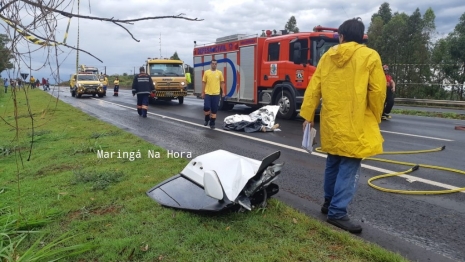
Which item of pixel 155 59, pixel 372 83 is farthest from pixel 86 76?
pixel 372 83

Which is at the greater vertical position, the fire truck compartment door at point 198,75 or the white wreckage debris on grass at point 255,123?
the fire truck compartment door at point 198,75

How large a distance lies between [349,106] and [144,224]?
2.17 metres

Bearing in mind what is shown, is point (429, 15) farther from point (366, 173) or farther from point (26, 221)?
point (26, 221)

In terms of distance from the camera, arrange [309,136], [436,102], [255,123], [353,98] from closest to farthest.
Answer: [353,98], [309,136], [255,123], [436,102]

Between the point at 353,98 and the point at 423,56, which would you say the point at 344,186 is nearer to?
the point at 353,98

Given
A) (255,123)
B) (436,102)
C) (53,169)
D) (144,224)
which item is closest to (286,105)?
(255,123)

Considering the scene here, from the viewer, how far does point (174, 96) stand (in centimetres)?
2027

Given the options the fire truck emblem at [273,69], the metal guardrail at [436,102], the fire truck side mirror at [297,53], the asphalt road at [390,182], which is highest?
the fire truck side mirror at [297,53]

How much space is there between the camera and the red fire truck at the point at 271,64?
464 inches

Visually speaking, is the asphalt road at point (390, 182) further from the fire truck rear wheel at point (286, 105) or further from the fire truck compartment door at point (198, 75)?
the fire truck compartment door at point (198, 75)

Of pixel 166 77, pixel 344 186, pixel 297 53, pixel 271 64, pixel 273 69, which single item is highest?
pixel 297 53

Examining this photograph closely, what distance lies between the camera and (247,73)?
14555mm

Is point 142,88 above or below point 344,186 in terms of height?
above

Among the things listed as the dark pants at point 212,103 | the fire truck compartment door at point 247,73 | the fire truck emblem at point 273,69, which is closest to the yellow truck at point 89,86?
the fire truck compartment door at point 247,73
